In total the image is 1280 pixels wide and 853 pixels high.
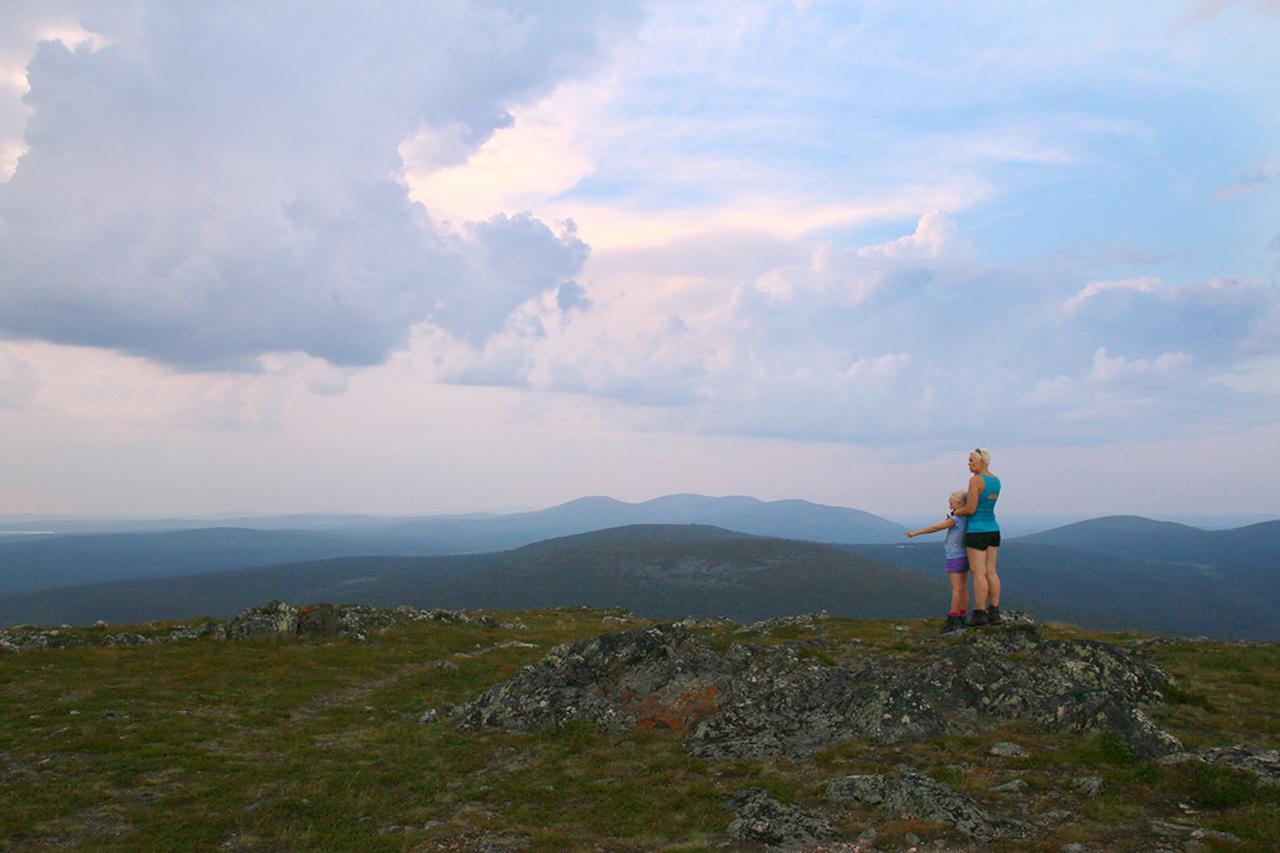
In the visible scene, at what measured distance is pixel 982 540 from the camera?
887 inches

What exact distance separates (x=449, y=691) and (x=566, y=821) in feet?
45.2

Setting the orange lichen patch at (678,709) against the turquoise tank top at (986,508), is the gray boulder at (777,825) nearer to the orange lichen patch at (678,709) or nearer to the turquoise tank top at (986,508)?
the orange lichen patch at (678,709)

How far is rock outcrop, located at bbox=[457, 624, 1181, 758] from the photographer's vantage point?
1650cm

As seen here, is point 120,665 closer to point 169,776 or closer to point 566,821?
point 169,776

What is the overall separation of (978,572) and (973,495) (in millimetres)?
2629

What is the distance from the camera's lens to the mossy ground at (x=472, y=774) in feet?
39.8

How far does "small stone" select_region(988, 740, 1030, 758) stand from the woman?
26.9ft

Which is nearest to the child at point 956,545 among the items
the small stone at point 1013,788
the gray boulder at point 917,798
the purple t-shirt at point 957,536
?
the purple t-shirt at point 957,536

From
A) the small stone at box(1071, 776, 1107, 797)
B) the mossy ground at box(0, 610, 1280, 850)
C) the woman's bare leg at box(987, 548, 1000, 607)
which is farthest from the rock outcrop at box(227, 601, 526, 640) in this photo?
the small stone at box(1071, 776, 1107, 797)

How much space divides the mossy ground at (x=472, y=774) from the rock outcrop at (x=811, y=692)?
27.9 inches

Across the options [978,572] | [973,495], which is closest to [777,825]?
[978,572]

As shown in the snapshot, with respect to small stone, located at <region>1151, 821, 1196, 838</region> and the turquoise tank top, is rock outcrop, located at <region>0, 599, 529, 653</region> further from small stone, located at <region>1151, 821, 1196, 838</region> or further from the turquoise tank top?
small stone, located at <region>1151, 821, 1196, 838</region>

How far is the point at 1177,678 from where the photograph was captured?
64.8 ft

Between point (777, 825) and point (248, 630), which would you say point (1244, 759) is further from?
point (248, 630)
